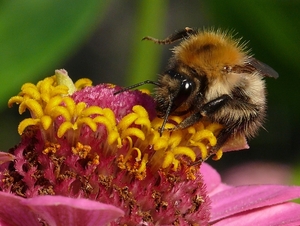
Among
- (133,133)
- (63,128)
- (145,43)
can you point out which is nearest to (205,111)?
(133,133)

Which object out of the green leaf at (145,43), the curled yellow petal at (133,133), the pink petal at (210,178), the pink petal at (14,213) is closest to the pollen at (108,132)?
the curled yellow petal at (133,133)

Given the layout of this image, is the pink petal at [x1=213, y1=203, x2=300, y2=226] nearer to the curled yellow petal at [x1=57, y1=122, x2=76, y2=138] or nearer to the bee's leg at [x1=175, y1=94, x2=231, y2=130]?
the bee's leg at [x1=175, y1=94, x2=231, y2=130]

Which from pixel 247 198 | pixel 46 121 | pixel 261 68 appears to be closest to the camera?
pixel 46 121

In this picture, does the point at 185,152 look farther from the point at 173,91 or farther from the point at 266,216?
the point at 266,216

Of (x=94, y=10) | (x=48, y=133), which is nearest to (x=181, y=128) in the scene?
(x=48, y=133)

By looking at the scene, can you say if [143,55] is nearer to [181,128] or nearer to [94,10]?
[94,10]

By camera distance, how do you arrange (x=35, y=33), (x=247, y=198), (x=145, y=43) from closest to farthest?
(x=247, y=198) < (x=145, y=43) < (x=35, y=33)
